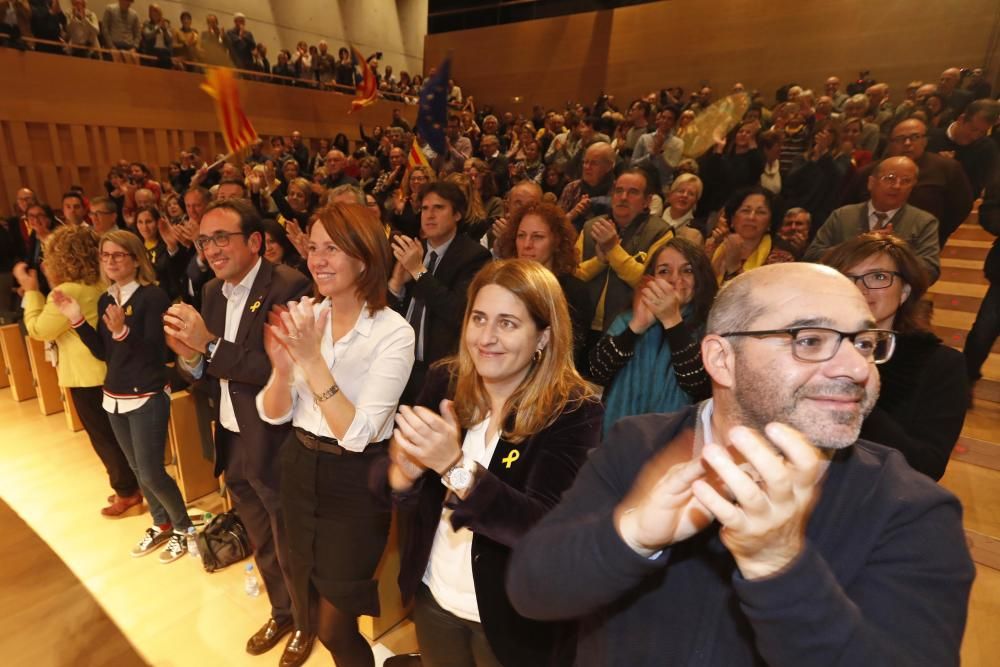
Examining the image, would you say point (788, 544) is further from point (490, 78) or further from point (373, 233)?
point (490, 78)

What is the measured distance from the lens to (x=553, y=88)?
12688 mm

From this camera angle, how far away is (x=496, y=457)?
138 centimetres

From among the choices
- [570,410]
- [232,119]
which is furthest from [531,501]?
[232,119]

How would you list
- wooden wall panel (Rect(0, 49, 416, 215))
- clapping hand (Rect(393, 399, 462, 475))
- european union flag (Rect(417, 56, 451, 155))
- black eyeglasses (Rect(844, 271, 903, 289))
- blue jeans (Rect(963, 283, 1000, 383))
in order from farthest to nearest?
wooden wall panel (Rect(0, 49, 416, 215))
european union flag (Rect(417, 56, 451, 155))
blue jeans (Rect(963, 283, 1000, 383))
black eyeglasses (Rect(844, 271, 903, 289))
clapping hand (Rect(393, 399, 462, 475))

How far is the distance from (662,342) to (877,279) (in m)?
0.70

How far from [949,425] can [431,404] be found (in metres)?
1.46

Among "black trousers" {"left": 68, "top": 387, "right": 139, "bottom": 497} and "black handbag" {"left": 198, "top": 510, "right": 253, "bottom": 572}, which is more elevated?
"black trousers" {"left": 68, "top": 387, "right": 139, "bottom": 497}

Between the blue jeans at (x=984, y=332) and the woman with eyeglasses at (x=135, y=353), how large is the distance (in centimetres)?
454

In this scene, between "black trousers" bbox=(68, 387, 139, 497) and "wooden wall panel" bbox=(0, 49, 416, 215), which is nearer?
"black trousers" bbox=(68, 387, 139, 497)

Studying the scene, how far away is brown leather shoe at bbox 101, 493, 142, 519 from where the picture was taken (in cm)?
324

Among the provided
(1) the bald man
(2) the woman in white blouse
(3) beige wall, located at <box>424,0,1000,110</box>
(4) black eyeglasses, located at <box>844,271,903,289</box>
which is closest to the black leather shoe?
(2) the woman in white blouse

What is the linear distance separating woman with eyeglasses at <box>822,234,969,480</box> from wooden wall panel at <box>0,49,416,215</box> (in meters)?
10.0

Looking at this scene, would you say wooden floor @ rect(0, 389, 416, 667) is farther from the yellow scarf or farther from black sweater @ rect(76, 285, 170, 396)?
the yellow scarf

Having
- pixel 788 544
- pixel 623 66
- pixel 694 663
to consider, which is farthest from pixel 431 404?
pixel 623 66
